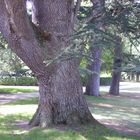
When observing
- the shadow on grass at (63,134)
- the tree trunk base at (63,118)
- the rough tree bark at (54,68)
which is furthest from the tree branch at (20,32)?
the shadow on grass at (63,134)

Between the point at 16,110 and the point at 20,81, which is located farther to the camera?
the point at 20,81

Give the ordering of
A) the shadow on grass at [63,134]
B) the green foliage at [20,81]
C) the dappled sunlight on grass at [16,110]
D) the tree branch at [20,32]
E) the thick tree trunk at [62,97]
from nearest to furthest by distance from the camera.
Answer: the tree branch at [20,32], the shadow on grass at [63,134], the thick tree trunk at [62,97], the dappled sunlight on grass at [16,110], the green foliage at [20,81]

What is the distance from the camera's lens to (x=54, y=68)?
412 inches

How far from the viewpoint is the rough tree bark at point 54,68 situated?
1018 cm

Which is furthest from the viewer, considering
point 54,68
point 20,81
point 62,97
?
point 20,81

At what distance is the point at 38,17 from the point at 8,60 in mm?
15986

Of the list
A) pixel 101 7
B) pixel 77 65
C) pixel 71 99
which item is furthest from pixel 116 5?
pixel 71 99

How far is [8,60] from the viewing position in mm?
26609

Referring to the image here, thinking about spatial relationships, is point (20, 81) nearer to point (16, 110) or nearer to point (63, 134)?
point (16, 110)

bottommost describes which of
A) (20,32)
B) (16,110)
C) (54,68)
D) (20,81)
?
(16,110)

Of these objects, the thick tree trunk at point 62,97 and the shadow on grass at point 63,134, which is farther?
the thick tree trunk at point 62,97

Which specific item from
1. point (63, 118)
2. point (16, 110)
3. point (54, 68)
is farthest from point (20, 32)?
point (16, 110)

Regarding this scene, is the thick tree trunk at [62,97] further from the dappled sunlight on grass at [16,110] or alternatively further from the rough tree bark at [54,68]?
the dappled sunlight on grass at [16,110]

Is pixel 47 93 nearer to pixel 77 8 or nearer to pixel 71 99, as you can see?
pixel 71 99
